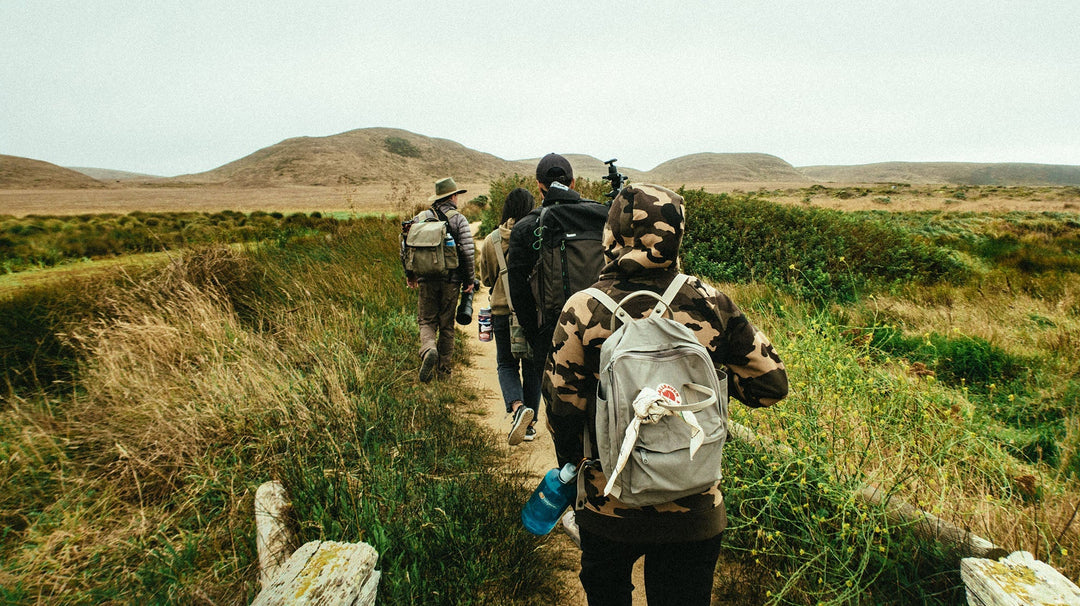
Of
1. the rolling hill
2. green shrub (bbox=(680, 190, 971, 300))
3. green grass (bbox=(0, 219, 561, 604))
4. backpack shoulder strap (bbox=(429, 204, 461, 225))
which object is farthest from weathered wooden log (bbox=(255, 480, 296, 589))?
the rolling hill

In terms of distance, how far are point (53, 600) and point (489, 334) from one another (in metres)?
2.80

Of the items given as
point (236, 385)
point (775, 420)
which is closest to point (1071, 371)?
point (775, 420)

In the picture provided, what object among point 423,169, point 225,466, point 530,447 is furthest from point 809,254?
point 423,169

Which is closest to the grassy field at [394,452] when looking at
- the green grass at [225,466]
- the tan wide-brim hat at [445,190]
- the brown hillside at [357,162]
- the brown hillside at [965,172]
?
the green grass at [225,466]

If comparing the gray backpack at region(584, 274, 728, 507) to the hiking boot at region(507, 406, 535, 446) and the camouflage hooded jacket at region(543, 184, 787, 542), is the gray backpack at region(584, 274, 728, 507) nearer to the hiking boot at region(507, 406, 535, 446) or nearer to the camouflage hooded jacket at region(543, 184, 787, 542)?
the camouflage hooded jacket at region(543, 184, 787, 542)

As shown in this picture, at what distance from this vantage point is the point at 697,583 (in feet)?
5.13

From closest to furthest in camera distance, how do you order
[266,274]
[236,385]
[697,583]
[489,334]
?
[697,583] → [236,385] → [489,334] → [266,274]

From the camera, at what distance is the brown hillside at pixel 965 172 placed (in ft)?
468

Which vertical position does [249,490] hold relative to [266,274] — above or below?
below

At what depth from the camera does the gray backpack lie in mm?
1228

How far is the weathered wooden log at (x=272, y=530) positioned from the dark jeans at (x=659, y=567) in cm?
138

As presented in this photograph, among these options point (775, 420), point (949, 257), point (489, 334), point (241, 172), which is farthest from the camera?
point (241, 172)

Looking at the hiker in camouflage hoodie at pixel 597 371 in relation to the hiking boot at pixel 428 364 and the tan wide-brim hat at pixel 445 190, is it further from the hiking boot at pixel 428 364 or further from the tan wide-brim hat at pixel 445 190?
the tan wide-brim hat at pixel 445 190

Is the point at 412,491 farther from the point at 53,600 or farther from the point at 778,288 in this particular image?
the point at 778,288
